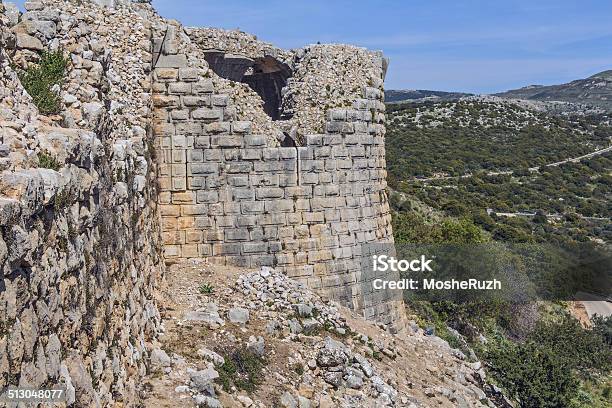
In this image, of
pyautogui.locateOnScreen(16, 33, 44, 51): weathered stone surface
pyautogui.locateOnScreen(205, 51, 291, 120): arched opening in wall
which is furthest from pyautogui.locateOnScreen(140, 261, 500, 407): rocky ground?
pyautogui.locateOnScreen(205, 51, 291, 120): arched opening in wall

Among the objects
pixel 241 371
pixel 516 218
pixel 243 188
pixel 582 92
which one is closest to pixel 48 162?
pixel 241 371

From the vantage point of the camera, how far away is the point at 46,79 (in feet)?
21.9

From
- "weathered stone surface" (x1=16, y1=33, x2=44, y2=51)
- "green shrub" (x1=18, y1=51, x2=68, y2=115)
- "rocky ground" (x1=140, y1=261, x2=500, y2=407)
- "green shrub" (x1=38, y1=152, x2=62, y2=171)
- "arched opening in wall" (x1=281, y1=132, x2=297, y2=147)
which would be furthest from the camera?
"arched opening in wall" (x1=281, y1=132, x2=297, y2=147)

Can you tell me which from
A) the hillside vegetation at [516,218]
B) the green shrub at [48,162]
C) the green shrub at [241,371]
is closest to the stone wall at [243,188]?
the green shrub at [241,371]

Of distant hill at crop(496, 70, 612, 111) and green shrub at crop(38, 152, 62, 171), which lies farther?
distant hill at crop(496, 70, 612, 111)

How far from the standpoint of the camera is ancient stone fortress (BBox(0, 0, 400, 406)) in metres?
4.85

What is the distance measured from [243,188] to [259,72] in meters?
3.68

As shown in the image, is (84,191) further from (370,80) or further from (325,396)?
(370,80)

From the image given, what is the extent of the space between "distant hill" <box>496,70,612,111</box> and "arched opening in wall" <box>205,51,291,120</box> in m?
87.4

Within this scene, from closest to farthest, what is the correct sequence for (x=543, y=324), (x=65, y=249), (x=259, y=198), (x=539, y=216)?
(x=65, y=249)
(x=259, y=198)
(x=543, y=324)
(x=539, y=216)

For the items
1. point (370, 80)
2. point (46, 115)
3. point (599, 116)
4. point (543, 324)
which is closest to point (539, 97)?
point (599, 116)

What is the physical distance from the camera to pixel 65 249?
5.07m

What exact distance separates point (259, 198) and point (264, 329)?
7.56 feet

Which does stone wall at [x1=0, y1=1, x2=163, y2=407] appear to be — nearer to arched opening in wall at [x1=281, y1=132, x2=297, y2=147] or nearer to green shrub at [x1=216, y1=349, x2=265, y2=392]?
green shrub at [x1=216, y1=349, x2=265, y2=392]
